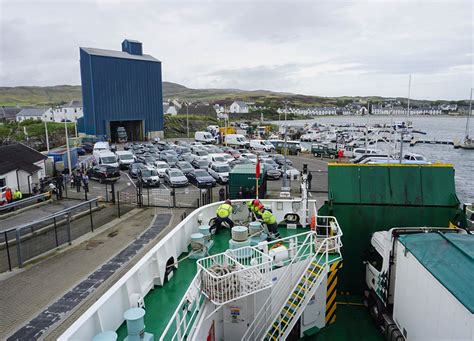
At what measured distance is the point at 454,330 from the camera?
6023 mm

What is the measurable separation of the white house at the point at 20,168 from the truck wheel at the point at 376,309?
69.6ft

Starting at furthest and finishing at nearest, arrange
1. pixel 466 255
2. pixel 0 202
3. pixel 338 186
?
pixel 0 202 < pixel 338 186 < pixel 466 255

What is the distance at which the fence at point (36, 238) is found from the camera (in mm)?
13773

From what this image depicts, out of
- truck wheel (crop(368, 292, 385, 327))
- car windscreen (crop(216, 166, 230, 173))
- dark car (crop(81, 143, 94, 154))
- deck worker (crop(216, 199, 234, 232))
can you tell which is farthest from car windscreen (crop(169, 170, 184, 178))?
dark car (crop(81, 143, 94, 154))

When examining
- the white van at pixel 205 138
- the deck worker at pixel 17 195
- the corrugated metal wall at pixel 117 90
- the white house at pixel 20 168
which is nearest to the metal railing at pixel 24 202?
the deck worker at pixel 17 195

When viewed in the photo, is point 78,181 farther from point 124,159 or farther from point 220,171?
point 220,171

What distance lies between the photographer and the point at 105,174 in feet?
93.0

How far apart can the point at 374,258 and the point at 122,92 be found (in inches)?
1903

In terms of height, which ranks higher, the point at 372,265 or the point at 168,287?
the point at 168,287

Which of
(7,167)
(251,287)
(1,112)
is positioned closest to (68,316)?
(251,287)

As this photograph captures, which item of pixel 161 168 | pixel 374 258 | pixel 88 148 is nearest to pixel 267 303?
pixel 374 258

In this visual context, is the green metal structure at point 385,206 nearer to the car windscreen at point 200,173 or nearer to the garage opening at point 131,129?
the car windscreen at point 200,173

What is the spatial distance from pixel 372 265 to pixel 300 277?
343 cm

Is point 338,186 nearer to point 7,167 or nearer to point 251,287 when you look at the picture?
point 251,287
